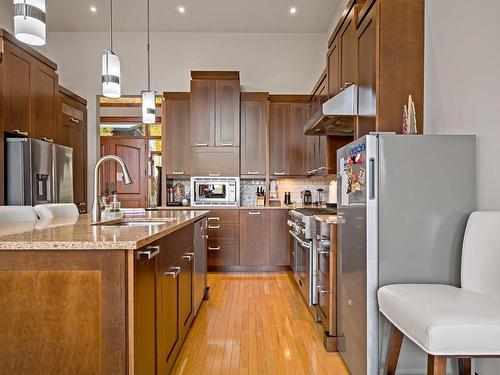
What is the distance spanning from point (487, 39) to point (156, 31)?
472 centimetres

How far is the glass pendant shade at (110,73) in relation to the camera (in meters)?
2.74

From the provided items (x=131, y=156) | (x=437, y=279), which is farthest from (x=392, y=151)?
(x=131, y=156)

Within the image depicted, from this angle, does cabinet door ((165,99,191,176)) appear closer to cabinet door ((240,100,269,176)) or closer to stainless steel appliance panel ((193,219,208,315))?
cabinet door ((240,100,269,176))

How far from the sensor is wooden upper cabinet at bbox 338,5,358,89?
2625 millimetres

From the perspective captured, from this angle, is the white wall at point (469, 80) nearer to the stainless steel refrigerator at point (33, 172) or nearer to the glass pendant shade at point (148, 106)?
the glass pendant shade at point (148, 106)

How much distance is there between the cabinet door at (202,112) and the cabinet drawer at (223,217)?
100 centimetres

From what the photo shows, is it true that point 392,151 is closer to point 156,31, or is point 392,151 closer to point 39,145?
point 39,145

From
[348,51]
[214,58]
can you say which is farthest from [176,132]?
[348,51]

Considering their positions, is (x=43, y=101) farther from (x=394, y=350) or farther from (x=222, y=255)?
(x=394, y=350)

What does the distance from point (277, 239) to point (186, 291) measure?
2475 mm

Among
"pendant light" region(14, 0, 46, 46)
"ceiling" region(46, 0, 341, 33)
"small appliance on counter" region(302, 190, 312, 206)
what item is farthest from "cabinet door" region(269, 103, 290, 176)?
"pendant light" region(14, 0, 46, 46)

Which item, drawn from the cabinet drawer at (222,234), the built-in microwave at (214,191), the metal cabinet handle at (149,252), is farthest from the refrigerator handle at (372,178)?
the built-in microwave at (214,191)

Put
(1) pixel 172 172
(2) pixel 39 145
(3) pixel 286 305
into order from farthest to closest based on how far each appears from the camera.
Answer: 1. (1) pixel 172 172
2. (2) pixel 39 145
3. (3) pixel 286 305

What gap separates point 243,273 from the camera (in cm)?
472
